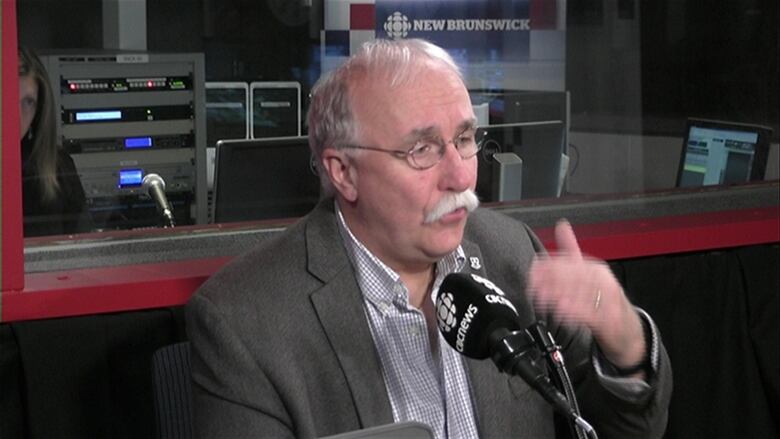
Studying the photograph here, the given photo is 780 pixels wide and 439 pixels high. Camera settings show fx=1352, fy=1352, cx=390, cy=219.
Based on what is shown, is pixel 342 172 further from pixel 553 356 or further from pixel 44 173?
pixel 44 173

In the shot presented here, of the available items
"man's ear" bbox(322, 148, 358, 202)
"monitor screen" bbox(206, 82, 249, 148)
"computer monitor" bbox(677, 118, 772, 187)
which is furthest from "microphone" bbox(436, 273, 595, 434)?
"computer monitor" bbox(677, 118, 772, 187)

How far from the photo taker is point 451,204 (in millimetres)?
1945

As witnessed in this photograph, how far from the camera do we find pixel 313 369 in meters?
1.96

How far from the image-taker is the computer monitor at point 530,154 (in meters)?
3.37

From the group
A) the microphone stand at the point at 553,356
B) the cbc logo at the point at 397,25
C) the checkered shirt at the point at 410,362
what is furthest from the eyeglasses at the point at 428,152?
the cbc logo at the point at 397,25

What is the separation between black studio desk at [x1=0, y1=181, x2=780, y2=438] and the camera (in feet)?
7.59

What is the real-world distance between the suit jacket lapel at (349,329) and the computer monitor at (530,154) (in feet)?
4.27

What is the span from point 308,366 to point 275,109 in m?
1.38

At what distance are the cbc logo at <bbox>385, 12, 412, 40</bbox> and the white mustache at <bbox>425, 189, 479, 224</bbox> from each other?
155 centimetres

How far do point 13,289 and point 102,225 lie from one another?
1.60 ft

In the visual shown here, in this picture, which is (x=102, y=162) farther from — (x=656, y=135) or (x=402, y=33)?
(x=656, y=135)

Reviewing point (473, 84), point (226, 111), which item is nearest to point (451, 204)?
point (226, 111)

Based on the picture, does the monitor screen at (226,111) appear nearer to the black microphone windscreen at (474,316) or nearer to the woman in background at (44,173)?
the woman in background at (44,173)

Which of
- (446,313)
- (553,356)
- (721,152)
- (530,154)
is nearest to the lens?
(553,356)
